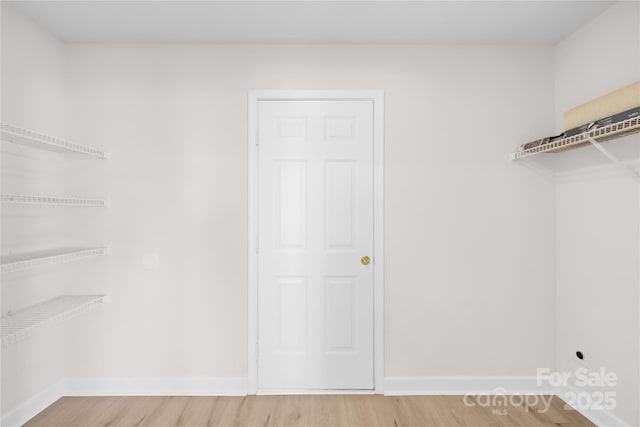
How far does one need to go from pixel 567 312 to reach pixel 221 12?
9.88 feet

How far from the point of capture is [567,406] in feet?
8.61

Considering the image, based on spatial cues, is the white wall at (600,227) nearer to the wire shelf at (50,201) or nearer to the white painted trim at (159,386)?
the white painted trim at (159,386)

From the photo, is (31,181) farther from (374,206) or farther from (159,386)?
(374,206)

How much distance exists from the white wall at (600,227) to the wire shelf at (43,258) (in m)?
3.24

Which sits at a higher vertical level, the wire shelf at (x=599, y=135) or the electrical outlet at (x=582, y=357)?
the wire shelf at (x=599, y=135)

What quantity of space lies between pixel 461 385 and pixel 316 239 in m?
1.47

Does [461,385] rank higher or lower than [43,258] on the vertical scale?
lower

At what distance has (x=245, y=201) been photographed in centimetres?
283

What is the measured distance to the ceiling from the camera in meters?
2.32

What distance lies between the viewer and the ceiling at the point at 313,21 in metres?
2.32

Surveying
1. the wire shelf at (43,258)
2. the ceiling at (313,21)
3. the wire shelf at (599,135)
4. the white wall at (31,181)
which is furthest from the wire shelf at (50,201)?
the wire shelf at (599,135)

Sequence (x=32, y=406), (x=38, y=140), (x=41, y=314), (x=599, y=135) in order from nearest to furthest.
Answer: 1. (x=599, y=135)
2. (x=38, y=140)
3. (x=41, y=314)
4. (x=32, y=406)

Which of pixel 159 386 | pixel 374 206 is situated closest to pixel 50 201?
pixel 159 386

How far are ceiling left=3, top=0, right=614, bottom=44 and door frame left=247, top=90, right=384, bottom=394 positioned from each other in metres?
0.37
